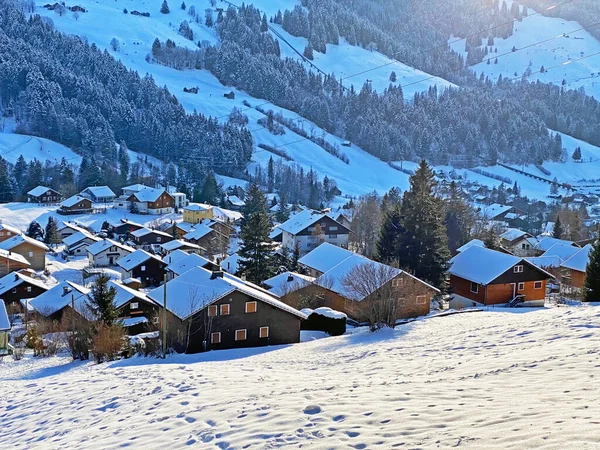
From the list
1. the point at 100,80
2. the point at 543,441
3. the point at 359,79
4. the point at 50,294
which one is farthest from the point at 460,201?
the point at 359,79

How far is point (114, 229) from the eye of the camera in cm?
7100

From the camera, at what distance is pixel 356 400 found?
9234 millimetres

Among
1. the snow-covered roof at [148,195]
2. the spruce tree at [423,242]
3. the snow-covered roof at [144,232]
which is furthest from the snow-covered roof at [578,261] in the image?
the snow-covered roof at [148,195]

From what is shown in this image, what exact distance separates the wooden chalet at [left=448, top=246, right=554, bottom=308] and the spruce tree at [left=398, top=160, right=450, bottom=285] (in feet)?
7.05

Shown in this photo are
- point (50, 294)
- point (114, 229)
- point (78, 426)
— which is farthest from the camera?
point (114, 229)

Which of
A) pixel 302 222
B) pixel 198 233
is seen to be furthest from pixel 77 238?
pixel 302 222

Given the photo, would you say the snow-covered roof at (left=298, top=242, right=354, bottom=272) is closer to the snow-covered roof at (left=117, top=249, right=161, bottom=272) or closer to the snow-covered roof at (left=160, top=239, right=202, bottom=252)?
the snow-covered roof at (left=117, top=249, right=161, bottom=272)

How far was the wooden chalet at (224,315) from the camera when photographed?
2420cm

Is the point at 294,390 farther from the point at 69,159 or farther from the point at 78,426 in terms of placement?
the point at 69,159

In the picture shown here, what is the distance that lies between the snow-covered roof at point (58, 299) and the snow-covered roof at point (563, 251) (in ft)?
124

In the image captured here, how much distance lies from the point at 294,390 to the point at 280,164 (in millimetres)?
109344

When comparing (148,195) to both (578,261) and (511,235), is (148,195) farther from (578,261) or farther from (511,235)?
(578,261)

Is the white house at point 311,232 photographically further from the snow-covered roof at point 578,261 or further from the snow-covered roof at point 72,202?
the snow-covered roof at point 72,202

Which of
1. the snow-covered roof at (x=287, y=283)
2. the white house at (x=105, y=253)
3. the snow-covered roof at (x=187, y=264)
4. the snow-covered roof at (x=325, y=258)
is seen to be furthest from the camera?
the white house at (x=105, y=253)
